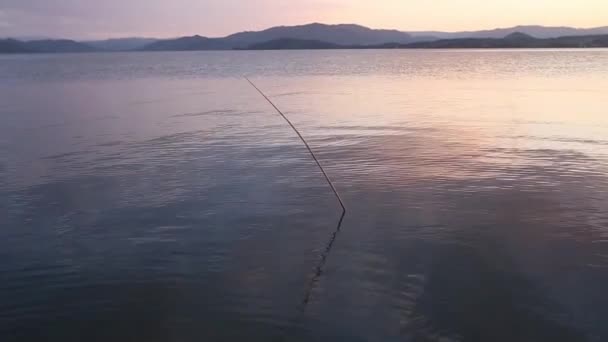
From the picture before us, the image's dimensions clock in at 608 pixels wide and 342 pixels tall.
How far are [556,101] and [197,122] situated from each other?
19.7 metres

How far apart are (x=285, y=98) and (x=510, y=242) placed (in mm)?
27463

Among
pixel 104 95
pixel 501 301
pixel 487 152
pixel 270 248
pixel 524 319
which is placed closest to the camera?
pixel 524 319

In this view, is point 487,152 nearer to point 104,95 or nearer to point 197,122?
point 197,122

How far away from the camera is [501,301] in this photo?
7281 mm

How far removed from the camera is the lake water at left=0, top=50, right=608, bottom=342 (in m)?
6.94

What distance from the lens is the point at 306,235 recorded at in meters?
9.88

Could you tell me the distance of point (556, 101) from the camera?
29.5 metres

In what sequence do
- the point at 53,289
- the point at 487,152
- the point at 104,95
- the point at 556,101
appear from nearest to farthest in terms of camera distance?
the point at 53,289 < the point at 487,152 < the point at 556,101 < the point at 104,95

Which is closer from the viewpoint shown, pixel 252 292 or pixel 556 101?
pixel 252 292

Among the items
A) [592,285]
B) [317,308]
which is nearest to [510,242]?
[592,285]

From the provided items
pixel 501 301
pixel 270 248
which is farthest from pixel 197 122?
pixel 501 301

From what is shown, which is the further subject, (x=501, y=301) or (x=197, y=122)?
(x=197, y=122)

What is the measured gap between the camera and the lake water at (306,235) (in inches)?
273

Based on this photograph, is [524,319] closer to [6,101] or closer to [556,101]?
[556,101]
